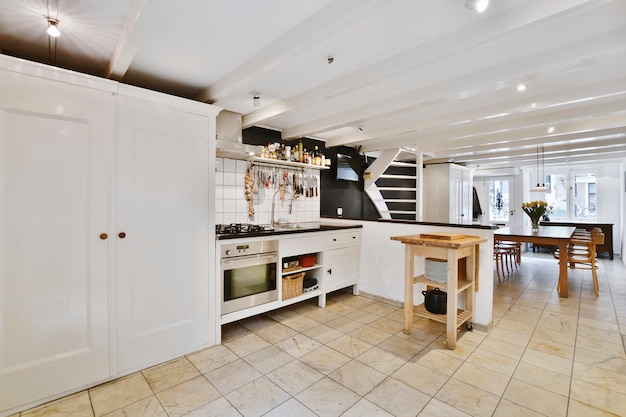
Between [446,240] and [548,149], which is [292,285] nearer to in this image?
[446,240]

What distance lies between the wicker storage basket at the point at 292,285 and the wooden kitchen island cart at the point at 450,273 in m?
1.05

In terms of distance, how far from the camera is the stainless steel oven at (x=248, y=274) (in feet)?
8.30

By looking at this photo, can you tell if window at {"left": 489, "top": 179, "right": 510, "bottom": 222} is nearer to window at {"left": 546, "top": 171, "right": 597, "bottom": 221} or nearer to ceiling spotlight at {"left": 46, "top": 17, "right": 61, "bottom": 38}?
window at {"left": 546, "top": 171, "right": 597, "bottom": 221}

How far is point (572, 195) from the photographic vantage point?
7.21 m

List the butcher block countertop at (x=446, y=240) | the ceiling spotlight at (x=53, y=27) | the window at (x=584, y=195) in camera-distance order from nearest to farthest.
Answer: the ceiling spotlight at (x=53, y=27) → the butcher block countertop at (x=446, y=240) → the window at (x=584, y=195)

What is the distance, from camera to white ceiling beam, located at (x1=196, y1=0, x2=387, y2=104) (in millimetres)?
1384

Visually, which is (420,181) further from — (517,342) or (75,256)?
(75,256)

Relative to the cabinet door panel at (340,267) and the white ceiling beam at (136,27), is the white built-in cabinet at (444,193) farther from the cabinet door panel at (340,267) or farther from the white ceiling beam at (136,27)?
the white ceiling beam at (136,27)

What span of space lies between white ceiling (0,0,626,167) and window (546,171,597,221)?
552 cm

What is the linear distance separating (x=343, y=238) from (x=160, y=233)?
199 cm

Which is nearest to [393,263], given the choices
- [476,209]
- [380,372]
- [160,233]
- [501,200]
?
[380,372]

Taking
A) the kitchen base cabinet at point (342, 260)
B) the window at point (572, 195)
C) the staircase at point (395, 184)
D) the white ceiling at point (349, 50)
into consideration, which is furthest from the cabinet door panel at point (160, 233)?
the window at point (572, 195)

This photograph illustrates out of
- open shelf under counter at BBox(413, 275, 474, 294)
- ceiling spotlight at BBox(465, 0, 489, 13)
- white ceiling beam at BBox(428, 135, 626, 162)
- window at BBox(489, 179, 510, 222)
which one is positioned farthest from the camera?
window at BBox(489, 179, 510, 222)

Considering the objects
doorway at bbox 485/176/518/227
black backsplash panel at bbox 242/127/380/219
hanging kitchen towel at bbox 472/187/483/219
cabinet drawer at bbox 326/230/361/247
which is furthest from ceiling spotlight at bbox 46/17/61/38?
doorway at bbox 485/176/518/227
